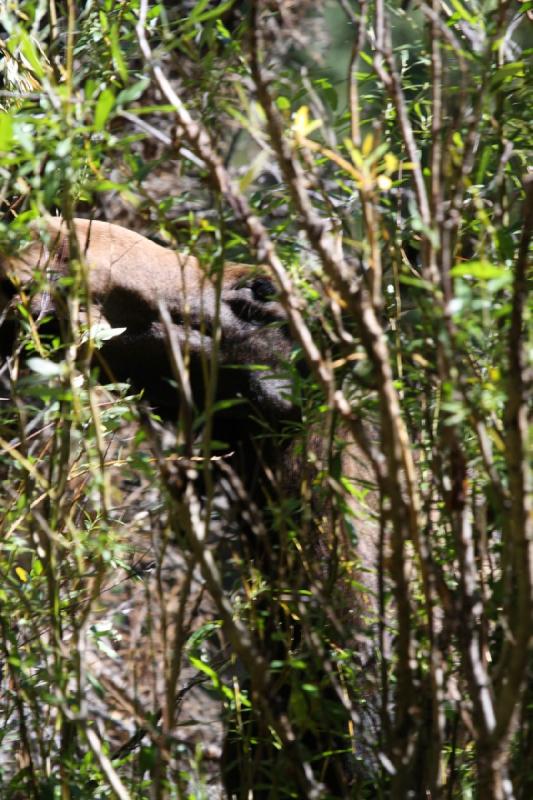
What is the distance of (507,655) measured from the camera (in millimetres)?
1015

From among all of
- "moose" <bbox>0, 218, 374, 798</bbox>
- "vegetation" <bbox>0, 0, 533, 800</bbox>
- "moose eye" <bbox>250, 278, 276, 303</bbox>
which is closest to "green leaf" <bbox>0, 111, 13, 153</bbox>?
"vegetation" <bbox>0, 0, 533, 800</bbox>

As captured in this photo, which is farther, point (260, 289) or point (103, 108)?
point (260, 289)

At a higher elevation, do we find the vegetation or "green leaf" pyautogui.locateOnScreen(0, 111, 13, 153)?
"green leaf" pyautogui.locateOnScreen(0, 111, 13, 153)

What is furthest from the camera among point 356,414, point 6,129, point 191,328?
point 191,328

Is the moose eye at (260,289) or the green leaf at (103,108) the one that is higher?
the green leaf at (103,108)

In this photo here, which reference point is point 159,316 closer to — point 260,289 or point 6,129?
point 260,289

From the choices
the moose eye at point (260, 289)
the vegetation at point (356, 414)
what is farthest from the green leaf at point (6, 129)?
the moose eye at point (260, 289)

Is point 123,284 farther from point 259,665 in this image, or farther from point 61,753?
point 259,665

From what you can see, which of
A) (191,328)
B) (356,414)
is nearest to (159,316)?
(191,328)

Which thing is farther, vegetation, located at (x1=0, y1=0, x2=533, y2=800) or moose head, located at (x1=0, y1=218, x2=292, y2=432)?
moose head, located at (x1=0, y1=218, x2=292, y2=432)

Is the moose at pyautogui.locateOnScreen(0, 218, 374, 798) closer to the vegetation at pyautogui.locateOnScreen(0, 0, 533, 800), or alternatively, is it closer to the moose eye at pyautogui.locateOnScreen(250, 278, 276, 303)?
the moose eye at pyautogui.locateOnScreen(250, 278, 276, 303)

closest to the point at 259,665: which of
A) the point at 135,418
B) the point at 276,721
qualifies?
the point at 276,721

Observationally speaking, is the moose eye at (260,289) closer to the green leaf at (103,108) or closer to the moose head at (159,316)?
the moose head at (159,316)

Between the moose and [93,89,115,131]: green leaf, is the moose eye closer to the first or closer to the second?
the moose
